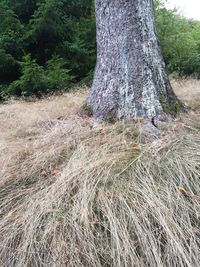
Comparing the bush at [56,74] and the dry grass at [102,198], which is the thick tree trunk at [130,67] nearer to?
the dry grass at [102,198]

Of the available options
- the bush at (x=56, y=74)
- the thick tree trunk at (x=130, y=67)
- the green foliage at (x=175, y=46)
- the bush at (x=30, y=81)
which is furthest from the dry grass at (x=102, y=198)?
the green foliage at (x=175, y=46)

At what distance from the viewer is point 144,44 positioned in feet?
7.82

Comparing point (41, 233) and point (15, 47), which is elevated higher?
Result: point (15, 47)

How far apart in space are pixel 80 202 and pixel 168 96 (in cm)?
134

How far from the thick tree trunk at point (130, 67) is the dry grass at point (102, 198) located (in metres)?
0.22

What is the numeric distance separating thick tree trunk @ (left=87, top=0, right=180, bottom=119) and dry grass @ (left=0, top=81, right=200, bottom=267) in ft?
0.73

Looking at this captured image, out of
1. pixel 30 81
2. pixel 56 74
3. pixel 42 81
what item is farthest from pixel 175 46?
pixel 30 81

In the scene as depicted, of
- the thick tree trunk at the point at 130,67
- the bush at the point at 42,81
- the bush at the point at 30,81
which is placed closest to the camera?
the thick tree trunk at the point at 130,67

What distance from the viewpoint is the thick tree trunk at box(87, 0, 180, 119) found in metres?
2.32

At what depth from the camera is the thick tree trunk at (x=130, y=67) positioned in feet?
7.61

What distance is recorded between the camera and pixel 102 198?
1.47 metres

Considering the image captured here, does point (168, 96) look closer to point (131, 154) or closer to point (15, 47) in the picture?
point (131, 154)

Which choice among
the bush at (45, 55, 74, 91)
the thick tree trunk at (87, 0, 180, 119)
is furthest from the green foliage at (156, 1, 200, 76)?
the thick tree trunk at (87, 0, 180, 119)

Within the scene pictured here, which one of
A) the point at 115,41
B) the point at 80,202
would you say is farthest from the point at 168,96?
the point at 80,202
